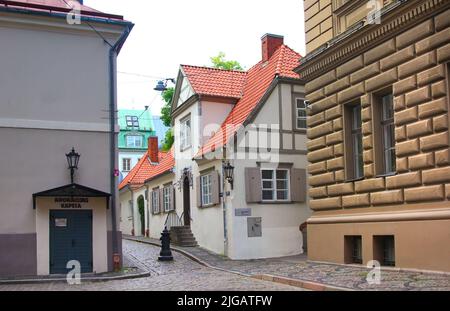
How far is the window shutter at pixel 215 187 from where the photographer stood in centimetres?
2269

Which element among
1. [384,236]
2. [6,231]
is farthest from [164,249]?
[384,236]

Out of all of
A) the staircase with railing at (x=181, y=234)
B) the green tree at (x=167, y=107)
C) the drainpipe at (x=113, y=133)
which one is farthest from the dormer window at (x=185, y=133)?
the green tree at (x=167, y=107)

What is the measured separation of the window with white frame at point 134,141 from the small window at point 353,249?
6153 cm

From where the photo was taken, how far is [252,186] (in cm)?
2175

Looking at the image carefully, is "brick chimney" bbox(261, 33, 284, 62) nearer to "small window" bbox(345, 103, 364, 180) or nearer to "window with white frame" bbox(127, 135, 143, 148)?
"small window" bbox(345, 103, 364, 180)

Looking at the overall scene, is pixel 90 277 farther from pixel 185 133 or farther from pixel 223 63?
pixel 223 63

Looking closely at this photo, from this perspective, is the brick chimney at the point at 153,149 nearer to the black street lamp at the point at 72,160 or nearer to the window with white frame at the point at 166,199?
the window with white frame at the point at 166,199

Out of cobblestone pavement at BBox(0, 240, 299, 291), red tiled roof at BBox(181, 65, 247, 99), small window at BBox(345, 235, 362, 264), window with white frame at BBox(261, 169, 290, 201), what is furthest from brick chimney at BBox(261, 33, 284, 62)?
small window at BBox(345, 235, 362, 264)

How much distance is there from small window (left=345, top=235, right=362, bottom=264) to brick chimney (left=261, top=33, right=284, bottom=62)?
11511mm

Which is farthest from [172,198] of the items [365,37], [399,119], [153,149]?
[399,119]

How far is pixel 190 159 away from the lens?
1038 inches

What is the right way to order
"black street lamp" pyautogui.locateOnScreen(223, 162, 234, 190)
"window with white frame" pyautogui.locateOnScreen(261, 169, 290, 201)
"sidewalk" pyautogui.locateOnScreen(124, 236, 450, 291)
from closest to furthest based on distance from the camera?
"sidewalk" pyautogui.locateOnScreen(124, 236, 450, 291)
"black street lamp" pyautogui.locateOnScreen(223, 162, 234, 190)
"window with white frame" pyautogui.locateOnScreen(261, 169, 290, 201)

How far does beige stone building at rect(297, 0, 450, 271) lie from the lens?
13000 mm
